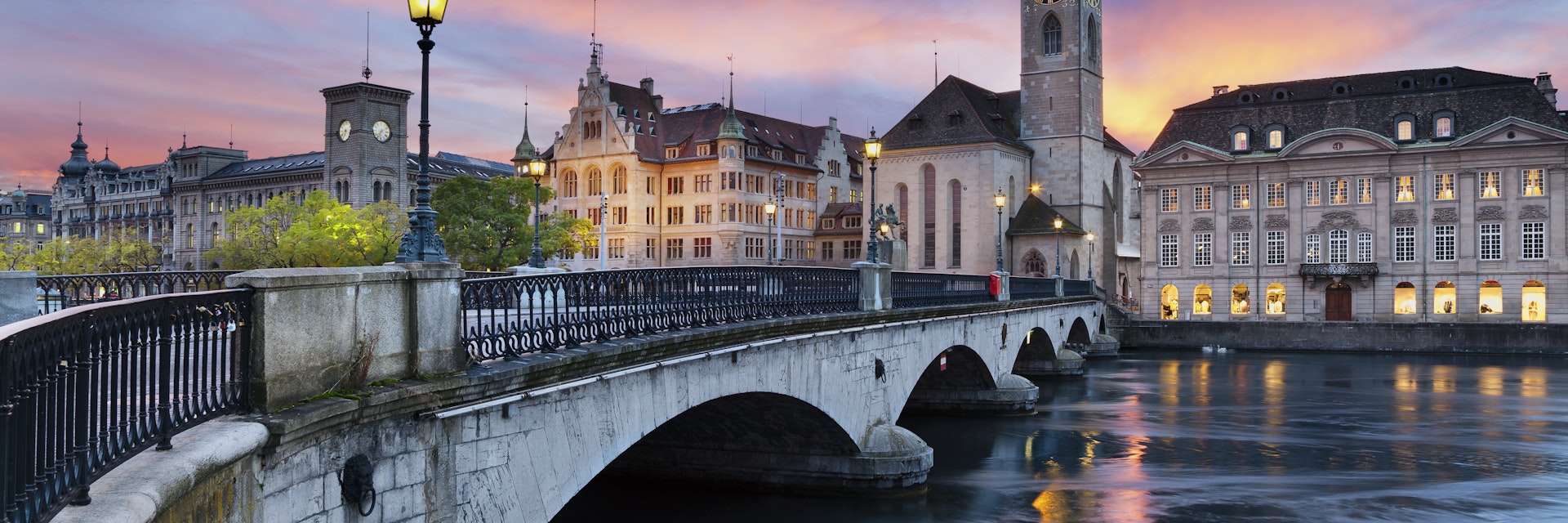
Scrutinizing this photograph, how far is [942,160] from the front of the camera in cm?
7800

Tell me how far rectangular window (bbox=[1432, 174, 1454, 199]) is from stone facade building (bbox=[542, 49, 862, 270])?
37.5 metres

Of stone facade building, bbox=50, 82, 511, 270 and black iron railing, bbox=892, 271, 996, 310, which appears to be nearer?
black iron railing, bbox=892, 271, 996, 310

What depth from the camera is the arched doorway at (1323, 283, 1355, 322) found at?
72938 millimetres

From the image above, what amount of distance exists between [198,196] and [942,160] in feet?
270

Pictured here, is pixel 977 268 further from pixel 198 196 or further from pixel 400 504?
pixel 198 196

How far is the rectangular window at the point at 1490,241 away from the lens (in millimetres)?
68500

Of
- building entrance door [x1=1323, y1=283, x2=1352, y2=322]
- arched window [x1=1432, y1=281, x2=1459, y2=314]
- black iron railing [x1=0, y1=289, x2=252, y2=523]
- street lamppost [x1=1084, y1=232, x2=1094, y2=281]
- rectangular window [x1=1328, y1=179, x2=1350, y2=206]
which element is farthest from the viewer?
street lamppost [x1=1084, y1=232, x2=1094, y2=281]

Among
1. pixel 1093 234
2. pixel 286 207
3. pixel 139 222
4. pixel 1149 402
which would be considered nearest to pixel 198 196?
pixel 139 222

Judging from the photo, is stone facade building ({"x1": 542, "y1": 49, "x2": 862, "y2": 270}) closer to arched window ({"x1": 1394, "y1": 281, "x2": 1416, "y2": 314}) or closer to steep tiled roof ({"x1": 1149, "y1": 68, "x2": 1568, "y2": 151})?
steep tiled roof ({"x1": 1149, "y1": 68, "x2": 1568, "y2": 151})

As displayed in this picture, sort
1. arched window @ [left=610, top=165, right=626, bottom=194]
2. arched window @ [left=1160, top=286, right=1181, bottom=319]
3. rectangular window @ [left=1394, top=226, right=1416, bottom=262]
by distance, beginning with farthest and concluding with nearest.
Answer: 1. arched window @ [left=610, top=165, right=626, bottom=194]
2. arched window @ [left=1160, top=286, right=1181, bottom=319]
3. rectangular window @ [left=1394, top=226, right=1416, bottom=262]

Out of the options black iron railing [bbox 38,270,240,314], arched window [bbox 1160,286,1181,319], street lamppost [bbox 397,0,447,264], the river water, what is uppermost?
street lamppost [bbox 397,0,447,264]

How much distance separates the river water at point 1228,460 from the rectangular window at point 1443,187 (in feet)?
72.4

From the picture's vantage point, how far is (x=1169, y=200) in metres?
78.1

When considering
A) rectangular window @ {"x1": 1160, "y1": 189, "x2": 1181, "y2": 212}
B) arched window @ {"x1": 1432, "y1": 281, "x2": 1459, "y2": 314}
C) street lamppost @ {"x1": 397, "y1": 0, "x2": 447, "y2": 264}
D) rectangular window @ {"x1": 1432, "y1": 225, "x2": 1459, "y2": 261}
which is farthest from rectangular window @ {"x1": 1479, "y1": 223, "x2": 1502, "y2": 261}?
street lamppost @ {"x1": 397, "y1": 0, "x2": 447, "y2": 264}
